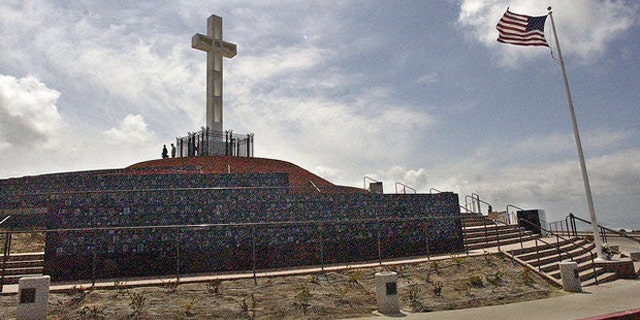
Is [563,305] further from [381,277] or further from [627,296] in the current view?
[381,277]

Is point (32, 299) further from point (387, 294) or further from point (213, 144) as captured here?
point (213, 144)

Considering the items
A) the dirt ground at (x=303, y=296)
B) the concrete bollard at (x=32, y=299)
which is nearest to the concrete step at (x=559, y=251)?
the dirt ground at (x=303, y=296)

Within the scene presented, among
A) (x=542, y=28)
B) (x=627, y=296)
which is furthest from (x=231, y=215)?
(x=542, y=28)

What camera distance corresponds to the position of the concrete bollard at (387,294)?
8336 mm

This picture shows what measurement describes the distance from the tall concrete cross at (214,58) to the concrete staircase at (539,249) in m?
13.7

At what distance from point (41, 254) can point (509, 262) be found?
12973 millimetres

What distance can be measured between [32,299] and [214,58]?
1706cm

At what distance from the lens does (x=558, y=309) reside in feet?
27.2

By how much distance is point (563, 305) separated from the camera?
28.5ft

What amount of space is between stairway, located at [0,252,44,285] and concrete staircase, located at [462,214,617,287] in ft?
42.3

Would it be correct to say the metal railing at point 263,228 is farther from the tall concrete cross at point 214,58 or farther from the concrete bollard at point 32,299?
the tall concrete cross at point 214,58

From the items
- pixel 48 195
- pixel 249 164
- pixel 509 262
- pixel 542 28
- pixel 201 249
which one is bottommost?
pixel 509 262

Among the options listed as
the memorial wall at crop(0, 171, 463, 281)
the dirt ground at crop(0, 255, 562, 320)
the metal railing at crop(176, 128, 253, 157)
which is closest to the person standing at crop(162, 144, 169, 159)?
the metal railing at crop(176, 128, 253, 157)

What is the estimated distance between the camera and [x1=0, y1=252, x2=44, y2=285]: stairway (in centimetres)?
951
